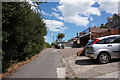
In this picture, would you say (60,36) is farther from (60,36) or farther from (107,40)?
(107,40)

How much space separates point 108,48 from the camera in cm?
562

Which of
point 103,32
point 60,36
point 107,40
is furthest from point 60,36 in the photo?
point 107,40

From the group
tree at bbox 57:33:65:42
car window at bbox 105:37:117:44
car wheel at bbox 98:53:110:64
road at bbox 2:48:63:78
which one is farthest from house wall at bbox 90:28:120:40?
tree at bbox 57:33:65:42

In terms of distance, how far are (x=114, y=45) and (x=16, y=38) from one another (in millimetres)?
5814

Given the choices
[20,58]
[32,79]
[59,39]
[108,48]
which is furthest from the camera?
[59,39]

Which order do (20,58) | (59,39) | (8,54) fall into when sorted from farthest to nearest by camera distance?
(59,39)
(20,58)
(8,54)

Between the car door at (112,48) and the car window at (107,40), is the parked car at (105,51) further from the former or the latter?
the car window at (107,40)

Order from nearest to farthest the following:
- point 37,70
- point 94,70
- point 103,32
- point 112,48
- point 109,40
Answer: point 94,70 → point 37,70 → point 112,48 → point 109,40 → point 103,32

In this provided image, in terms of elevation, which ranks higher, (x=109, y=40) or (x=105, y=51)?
(x=109, y=40)

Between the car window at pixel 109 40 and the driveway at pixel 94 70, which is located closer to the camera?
the driveway at pixel 94 70

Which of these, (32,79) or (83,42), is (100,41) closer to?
(32,79)

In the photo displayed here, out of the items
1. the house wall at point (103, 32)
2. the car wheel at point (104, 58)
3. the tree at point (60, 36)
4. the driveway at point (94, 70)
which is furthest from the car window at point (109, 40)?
the tree at point (60, 36)

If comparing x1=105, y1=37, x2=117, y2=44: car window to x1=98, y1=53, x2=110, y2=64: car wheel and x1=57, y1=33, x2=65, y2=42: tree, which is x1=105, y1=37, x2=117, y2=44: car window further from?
x1=57, y1=33, x2=65, y2=42: tree

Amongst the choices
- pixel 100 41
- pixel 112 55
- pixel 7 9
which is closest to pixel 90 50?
pixel 100 41
